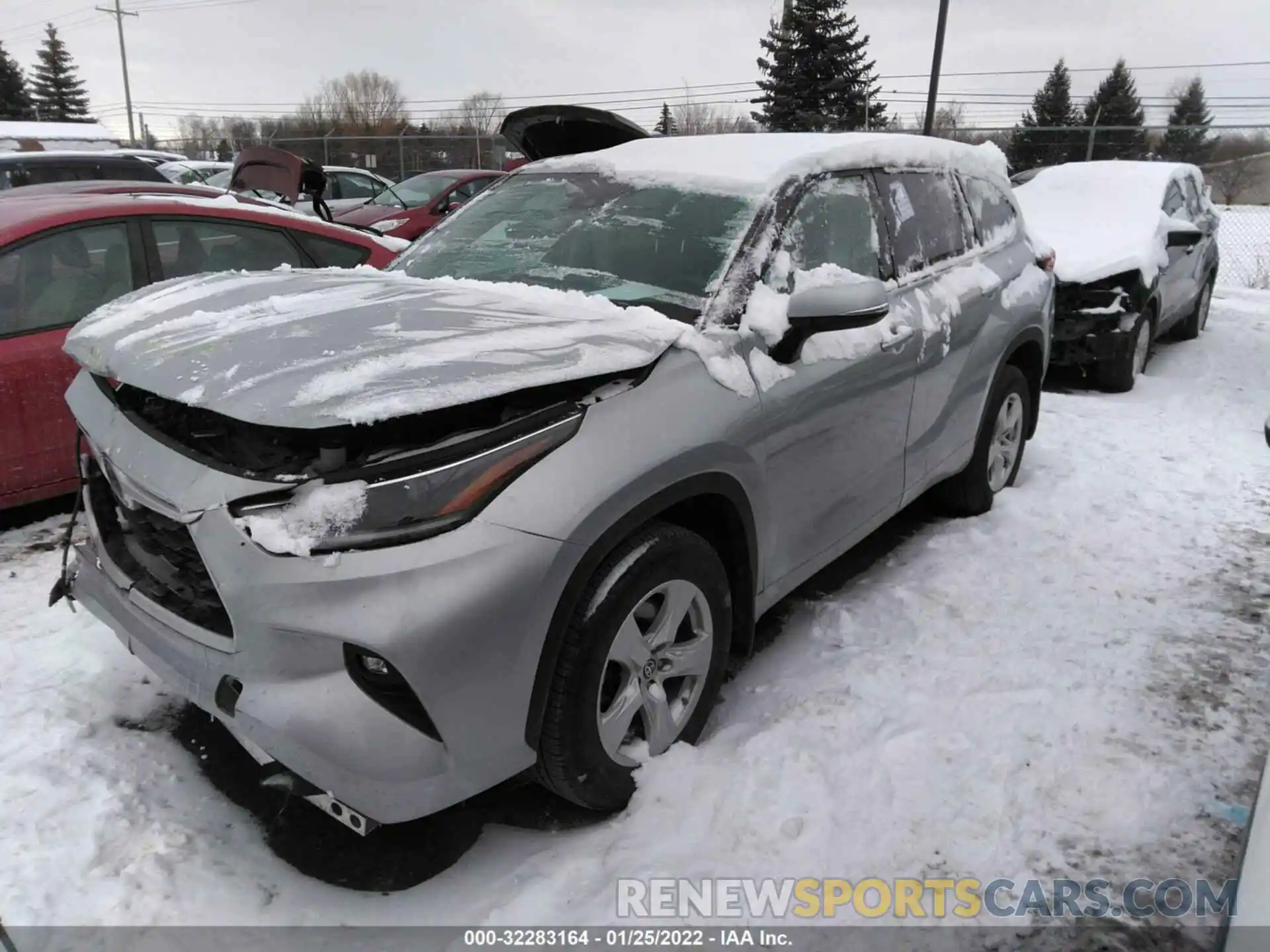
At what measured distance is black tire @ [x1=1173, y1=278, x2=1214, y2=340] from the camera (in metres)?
8.97

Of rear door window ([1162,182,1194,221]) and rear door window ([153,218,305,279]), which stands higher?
rear door window ([1162,182,1194,221])

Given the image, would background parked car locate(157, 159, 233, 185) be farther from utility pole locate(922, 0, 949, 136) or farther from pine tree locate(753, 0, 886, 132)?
pine tree locate(753, 0, 886, 132)

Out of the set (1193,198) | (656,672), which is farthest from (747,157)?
(1193,198)

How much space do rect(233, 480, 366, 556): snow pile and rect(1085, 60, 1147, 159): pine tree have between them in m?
17.7

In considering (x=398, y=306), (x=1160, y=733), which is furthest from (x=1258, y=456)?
(x=398, y=306)

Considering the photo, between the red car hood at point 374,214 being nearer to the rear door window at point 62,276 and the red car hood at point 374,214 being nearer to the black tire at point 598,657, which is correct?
the rear door window at point 62,276

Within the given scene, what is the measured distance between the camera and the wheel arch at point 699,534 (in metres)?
2.11

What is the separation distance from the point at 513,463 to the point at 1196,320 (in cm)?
939

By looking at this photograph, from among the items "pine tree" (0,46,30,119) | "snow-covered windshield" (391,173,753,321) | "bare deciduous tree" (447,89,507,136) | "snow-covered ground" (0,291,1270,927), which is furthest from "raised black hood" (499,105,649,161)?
"pine tree" (0,46,30,119)

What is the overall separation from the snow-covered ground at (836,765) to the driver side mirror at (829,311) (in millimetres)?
1205

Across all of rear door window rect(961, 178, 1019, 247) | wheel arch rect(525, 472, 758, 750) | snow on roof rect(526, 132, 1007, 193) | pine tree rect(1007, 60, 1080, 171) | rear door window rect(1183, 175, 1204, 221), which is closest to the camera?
wheel arch rect(525, 472, 758, 750)

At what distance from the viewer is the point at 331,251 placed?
5176 millimetres

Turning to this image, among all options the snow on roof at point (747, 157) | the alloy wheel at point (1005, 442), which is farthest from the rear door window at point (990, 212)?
the alloy wheel at point (1005, 442)

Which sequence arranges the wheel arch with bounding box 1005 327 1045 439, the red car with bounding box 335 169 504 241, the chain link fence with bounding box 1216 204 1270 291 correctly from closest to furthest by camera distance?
1. the wheel arch with bounding box 1005 327 1045 439
2. the red car with bounding box 335 169 504 241
3. the chain link fence with bounding box 1216 204 1270 291
